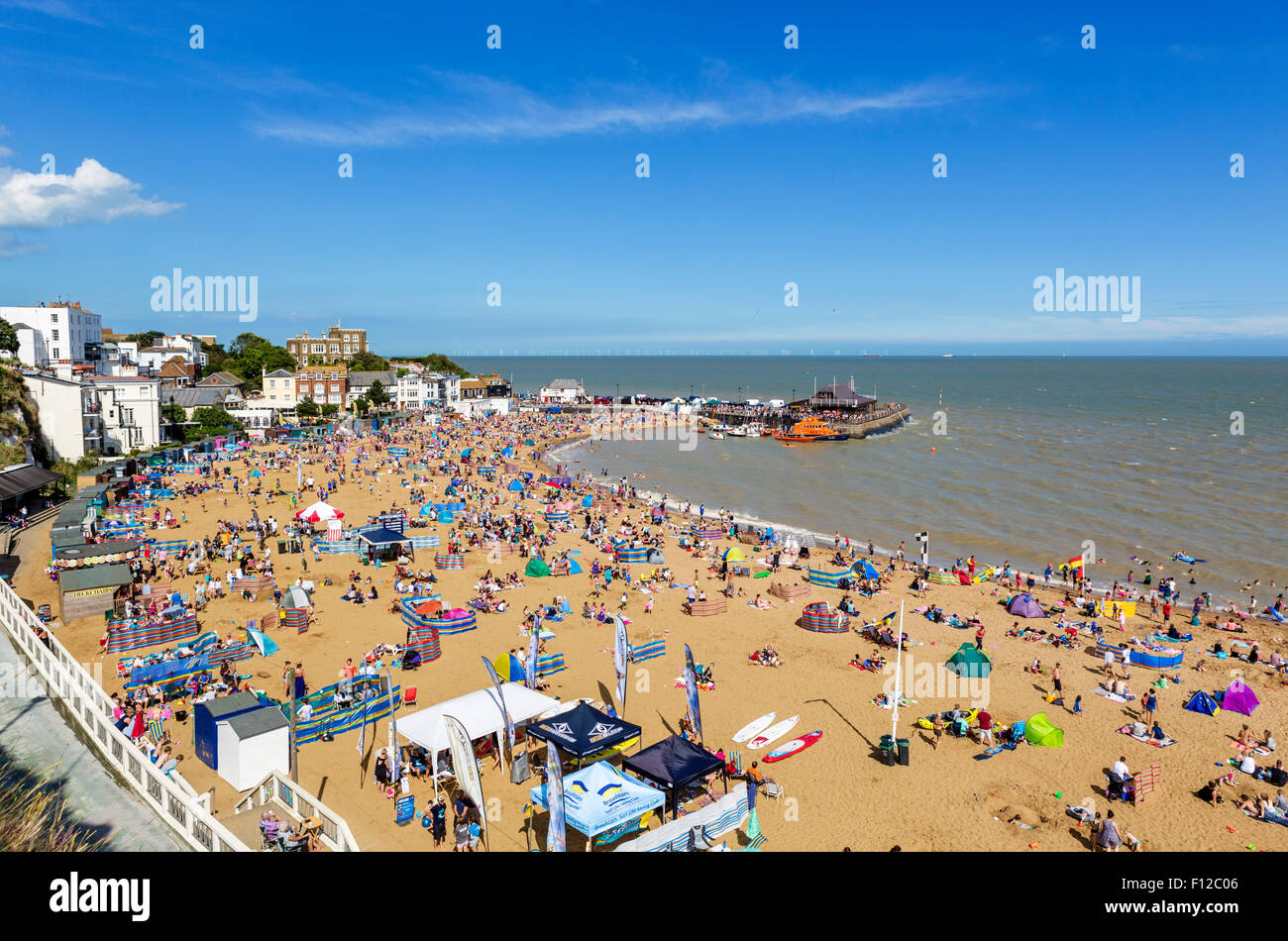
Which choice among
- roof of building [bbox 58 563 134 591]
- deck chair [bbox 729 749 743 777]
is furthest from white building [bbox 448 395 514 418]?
deck chair [bbox 729 749 743 777]

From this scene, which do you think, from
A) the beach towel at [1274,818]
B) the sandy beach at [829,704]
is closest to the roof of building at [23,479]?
the sandy beach at [829,704]

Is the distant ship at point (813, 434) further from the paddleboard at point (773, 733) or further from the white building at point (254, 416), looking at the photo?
the paddleboard at point (773, 733)

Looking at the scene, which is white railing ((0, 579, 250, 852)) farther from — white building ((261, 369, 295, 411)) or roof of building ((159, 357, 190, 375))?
roof of building ((159, 357, 190, 375))

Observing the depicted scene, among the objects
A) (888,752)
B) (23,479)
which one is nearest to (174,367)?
(23,479)

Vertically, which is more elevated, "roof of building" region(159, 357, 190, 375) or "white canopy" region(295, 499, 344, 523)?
"roof of building" region(159, 357, 190, 375)

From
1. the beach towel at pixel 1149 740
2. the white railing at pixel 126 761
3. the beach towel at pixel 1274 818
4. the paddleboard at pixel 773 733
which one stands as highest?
the white railing at pixel 126 761

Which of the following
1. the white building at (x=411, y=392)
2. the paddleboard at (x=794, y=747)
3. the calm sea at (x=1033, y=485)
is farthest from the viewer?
the white building at (x=411, y=392)
